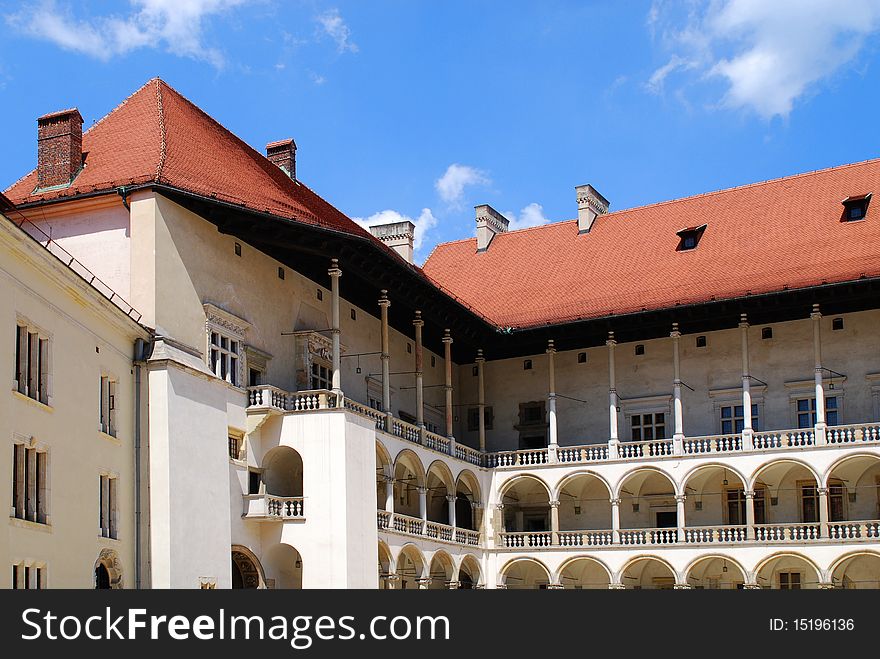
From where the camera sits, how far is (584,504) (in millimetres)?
40406

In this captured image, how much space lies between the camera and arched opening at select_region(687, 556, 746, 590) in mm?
38000

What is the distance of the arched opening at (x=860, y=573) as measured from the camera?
36.2 m

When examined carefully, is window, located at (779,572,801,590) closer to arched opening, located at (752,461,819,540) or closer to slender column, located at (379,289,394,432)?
arched opening, located at (752,461,819,540)

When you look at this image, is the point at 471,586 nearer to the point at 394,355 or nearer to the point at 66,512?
the point at 394,355

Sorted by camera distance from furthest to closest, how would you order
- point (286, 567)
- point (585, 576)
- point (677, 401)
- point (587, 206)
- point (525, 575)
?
point (587, 206) < point (525, 575) < point (585, 576) < point (677, 401) < point (286, 567)

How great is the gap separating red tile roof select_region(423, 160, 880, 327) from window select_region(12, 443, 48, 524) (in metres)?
20.0

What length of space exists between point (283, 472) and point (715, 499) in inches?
527

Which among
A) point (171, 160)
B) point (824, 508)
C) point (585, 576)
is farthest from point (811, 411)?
point (171, 160)

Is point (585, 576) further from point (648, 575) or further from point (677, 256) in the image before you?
point (677, 256)

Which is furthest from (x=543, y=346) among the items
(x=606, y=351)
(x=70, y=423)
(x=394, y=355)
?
(x=70, y=423)

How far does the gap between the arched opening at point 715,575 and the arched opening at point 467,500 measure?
5974mm

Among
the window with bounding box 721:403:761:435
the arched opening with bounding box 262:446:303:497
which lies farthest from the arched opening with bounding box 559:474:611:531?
the arched opening with bounding box 262:446:303:497

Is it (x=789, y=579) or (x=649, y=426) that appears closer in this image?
(x=789, y=579)
